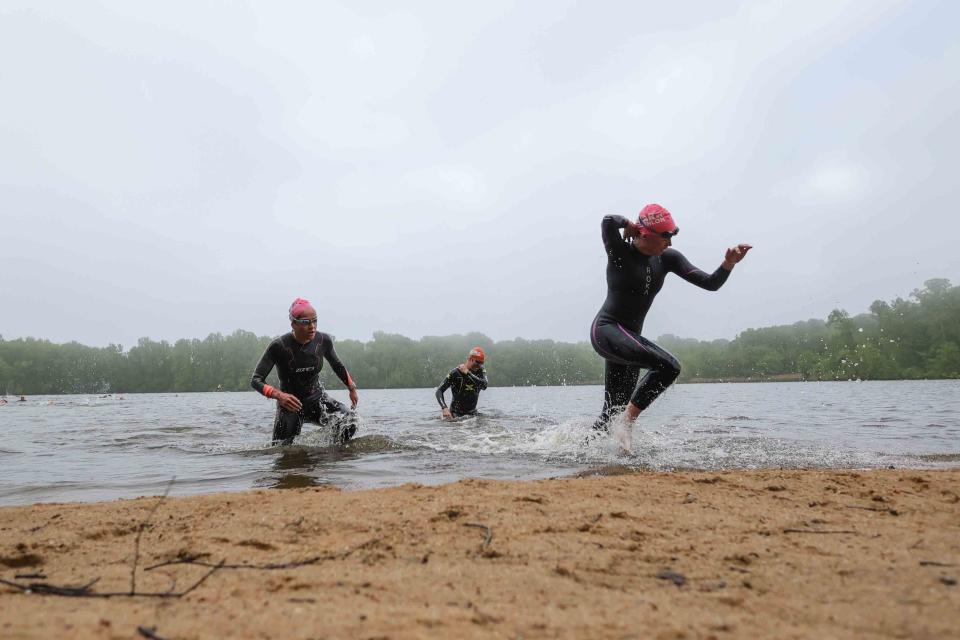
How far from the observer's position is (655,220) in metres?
5.69

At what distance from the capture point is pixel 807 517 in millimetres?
2615

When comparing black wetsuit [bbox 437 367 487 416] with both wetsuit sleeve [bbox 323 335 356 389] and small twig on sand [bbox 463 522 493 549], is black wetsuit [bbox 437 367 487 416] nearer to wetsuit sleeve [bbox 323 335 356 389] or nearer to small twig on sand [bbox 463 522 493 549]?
wetsuit sleeve [bbox 323 335 356 389]

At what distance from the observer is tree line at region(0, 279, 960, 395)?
7831 centimetres

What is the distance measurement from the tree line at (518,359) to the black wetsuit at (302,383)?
265 feet

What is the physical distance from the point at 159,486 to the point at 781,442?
21.8 feet

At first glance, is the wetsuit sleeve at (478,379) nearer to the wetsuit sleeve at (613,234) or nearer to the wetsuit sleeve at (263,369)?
the wetsuit sleeve at (263,369)

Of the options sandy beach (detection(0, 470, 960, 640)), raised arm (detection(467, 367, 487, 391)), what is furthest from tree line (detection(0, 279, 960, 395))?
sandy beach (detection(0, 470, 960, 640))

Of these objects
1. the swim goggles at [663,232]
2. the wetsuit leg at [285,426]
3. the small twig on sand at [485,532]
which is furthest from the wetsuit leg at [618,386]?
the wetsuit leg at [285,426]

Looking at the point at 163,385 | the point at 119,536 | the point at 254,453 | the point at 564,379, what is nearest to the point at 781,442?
the point at 254,453

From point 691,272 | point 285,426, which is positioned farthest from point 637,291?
point 285,426

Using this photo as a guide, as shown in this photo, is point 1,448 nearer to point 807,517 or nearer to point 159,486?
point 159,486

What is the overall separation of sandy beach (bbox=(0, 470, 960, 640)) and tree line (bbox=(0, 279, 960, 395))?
8546 cm

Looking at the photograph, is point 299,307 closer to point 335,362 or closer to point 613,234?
point 335,362

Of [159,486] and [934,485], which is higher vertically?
[934,485]
